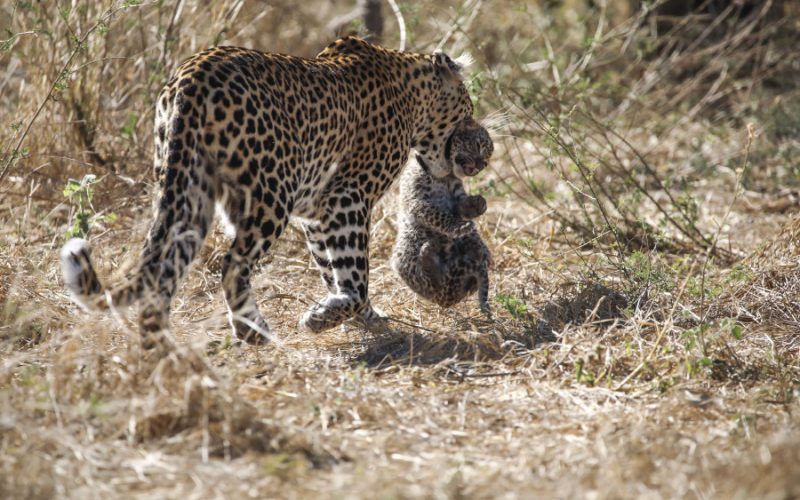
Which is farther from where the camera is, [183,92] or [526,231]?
[526,231]

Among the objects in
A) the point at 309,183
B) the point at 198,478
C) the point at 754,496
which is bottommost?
the point at 198,478

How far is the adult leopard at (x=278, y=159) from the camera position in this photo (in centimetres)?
545

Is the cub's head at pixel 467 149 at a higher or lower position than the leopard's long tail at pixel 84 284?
higher

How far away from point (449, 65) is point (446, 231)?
1.36 meters

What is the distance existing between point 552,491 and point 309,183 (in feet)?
9.90

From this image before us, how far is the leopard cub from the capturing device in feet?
23.2

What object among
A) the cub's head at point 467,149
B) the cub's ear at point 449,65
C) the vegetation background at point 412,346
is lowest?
the vegetation background at point 412,346

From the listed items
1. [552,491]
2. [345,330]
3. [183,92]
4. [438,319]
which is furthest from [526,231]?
[552,491]

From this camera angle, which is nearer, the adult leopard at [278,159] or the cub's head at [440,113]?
the adult leopard at [278,159]

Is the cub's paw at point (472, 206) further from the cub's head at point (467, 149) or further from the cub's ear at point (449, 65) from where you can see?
the cub's ear at point (449, 65)

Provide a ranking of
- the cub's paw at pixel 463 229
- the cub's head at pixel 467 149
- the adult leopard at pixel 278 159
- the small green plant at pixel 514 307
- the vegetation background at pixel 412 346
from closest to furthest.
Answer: the vegetation background at pixel 412 346 → the adult leopard at pixel 278 159 → the small green plant at pixel 514 307 → the cub's paw at pixel 463 229 → the cub's head at pixel 467 149

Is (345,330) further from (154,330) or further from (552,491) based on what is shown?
(552,491)

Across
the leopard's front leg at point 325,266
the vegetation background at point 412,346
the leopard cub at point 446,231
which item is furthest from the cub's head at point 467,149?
the leopard's front leg at point 325,266

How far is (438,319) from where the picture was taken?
7.27m
